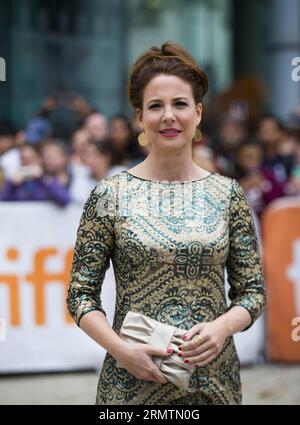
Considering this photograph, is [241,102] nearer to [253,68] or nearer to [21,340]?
[253,68]

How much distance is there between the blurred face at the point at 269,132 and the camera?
9484mm

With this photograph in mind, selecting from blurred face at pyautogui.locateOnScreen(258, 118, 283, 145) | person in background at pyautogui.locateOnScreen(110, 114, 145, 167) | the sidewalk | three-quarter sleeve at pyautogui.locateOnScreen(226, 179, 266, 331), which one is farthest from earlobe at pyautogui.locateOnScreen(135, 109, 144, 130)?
blurred face at pyautogui.locateOnScreen(258, 118, 283, 145)

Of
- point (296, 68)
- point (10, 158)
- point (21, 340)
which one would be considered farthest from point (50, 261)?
point (296, 68)

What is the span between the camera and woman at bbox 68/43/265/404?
266 cm

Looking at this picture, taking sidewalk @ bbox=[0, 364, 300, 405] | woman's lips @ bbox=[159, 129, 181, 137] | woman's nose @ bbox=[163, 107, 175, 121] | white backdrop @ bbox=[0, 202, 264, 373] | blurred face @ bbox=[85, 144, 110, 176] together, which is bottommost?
sidewalk @ bbox=[0, 364, 300, 405]

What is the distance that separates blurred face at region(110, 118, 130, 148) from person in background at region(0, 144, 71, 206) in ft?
3.69

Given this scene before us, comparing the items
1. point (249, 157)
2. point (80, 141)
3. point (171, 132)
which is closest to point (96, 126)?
point (80, 141)

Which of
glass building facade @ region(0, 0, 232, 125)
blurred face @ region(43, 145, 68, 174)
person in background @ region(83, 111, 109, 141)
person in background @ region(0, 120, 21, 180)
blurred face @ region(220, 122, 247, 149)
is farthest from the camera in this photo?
glass building facade @ region(0, 0, 232, 125)

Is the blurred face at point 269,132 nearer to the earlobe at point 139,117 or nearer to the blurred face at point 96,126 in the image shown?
the blurred face at point 96,126

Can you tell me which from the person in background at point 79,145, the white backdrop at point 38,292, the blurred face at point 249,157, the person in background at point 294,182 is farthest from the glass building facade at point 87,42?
the white backdrop at point 38,292

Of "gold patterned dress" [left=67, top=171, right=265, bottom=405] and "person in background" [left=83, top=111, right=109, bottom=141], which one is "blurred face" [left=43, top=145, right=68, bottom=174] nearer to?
"person in background" [left=83, top=111, right=109, bottom=141]

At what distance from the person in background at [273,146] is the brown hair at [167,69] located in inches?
208

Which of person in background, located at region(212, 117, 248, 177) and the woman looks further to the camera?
person in background, located at region(212, 117, 248, 177)

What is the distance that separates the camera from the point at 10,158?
757 centimetres
